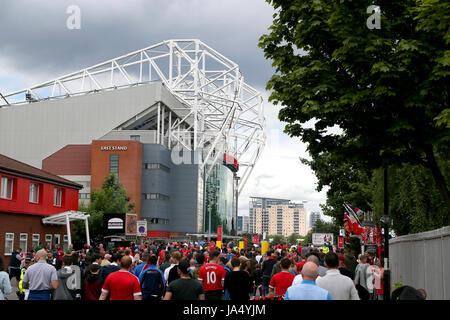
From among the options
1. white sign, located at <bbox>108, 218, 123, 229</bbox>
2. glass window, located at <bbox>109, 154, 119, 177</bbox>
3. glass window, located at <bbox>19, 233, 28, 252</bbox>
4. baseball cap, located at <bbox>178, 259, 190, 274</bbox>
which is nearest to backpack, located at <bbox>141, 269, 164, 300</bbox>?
baseball cap, located at <bbox>178, 259, 190, 274</bbox>

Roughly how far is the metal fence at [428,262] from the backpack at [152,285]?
18.9ft

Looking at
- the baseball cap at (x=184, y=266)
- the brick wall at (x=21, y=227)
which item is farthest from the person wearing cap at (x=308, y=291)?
the brick wall at (x=21, y=227)

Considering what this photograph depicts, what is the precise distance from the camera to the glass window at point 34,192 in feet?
121

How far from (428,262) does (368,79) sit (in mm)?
4734

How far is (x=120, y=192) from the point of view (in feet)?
218

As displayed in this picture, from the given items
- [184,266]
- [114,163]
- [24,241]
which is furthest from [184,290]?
[114,163]

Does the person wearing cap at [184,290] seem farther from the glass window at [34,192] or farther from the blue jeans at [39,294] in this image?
the glass window at [34,192]

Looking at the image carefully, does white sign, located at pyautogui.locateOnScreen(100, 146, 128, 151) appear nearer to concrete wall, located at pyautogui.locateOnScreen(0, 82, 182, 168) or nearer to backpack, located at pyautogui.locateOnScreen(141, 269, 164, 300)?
concrete wall, located at pyautogui.locateOnScreen(0, 82, 182, 168)

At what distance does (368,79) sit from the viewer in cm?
1271

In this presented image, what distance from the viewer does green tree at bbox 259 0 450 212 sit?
39.7ft

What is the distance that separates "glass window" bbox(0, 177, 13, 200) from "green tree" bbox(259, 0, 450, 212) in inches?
944

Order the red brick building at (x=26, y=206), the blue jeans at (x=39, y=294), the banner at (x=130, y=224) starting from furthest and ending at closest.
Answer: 1. the banner at (x=130, y=224)
2. the red brick building at (x=26, y=206)
3. the blue jeans at (x=39, y=294)

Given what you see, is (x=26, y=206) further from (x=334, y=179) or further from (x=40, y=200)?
(x=334, y=179)
